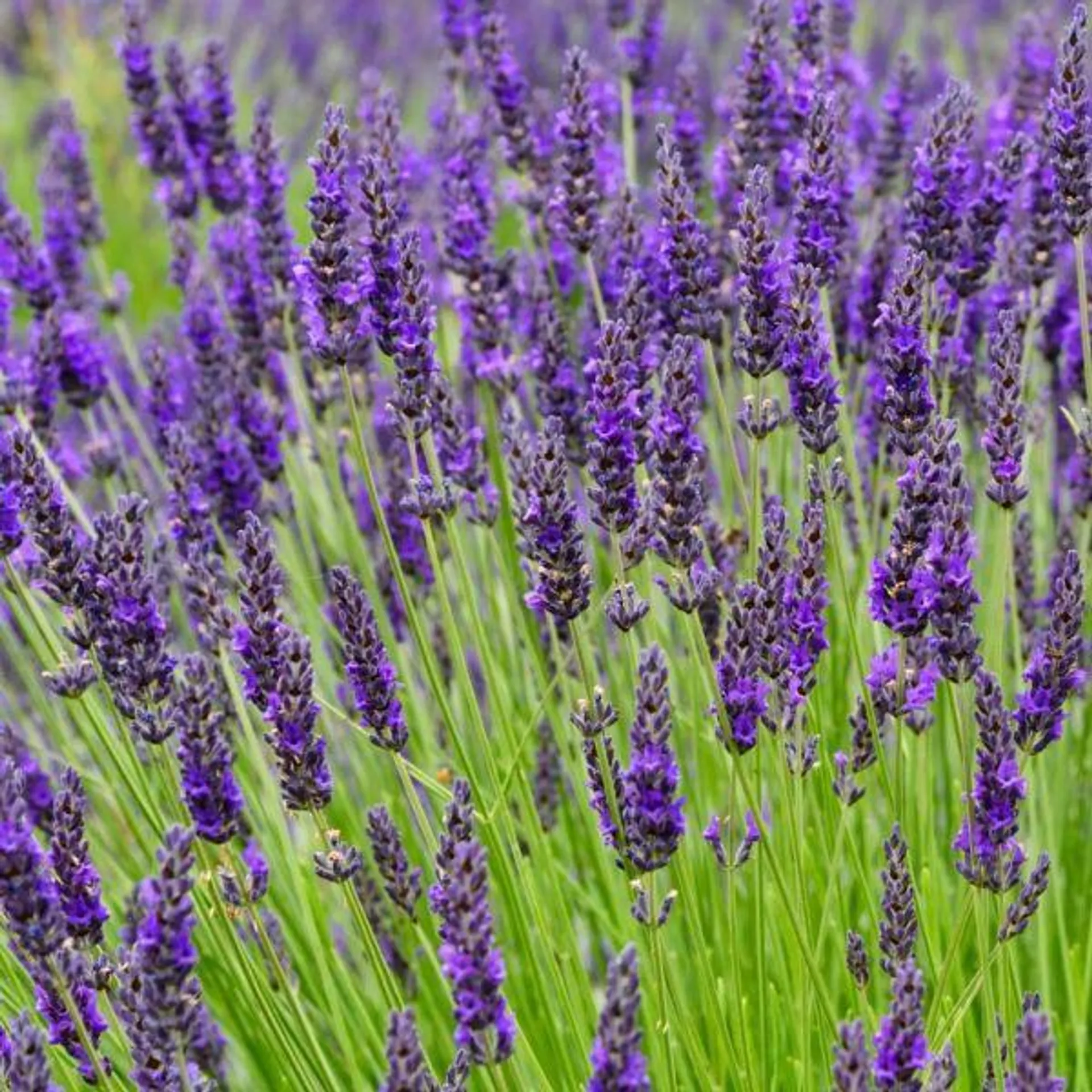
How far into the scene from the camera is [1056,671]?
7.64ft

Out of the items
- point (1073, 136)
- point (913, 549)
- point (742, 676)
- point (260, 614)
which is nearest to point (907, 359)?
point (913, 549)

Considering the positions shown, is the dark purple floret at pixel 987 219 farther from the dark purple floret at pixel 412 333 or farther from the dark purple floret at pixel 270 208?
Answer: the dark purple floret at pixel 270 208

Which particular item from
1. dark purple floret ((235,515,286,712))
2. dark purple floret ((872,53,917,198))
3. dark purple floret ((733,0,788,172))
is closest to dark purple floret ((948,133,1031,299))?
dark purple floret ((733,0,788,172))

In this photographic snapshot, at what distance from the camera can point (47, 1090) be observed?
72.5 inches

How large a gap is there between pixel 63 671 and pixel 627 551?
0.90 m

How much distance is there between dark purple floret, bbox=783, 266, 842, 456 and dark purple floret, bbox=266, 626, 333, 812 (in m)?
0.85

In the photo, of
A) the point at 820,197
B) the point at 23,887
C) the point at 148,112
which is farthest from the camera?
the point at 148,112

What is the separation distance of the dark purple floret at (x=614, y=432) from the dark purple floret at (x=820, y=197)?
44 cm

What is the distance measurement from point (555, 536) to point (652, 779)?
0.44 meters

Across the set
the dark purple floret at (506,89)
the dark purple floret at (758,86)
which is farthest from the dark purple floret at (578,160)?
the dark purple floret at (506,89)

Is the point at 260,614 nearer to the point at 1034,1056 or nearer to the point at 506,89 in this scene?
the point at 1034,1056

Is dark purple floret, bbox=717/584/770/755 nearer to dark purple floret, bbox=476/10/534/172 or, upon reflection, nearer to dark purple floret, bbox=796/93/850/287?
dark purple floret, bbox=796/93/850/287

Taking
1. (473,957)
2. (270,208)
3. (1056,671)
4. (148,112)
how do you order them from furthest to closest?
(148,112) → (270,208) → (1056,671) → (473,957)

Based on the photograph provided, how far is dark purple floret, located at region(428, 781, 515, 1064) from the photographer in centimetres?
181
